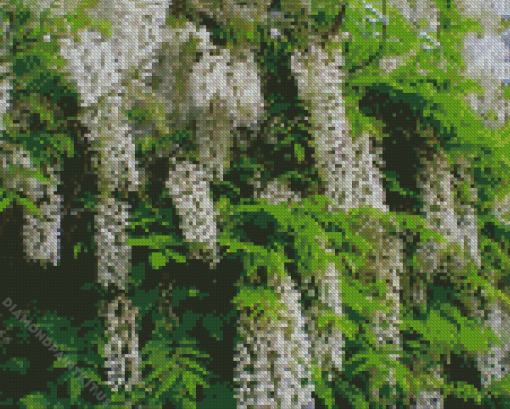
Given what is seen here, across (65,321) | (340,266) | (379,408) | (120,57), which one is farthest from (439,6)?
(65,321)

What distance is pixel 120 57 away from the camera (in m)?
0.80

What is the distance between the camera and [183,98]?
90cm

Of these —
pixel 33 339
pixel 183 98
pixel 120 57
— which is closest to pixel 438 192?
pixel 183 98

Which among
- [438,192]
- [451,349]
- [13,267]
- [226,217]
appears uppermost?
[438,192]

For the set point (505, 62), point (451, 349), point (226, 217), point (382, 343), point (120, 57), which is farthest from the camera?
point (505, 62)

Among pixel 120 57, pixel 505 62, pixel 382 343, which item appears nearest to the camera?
pixel 120 57

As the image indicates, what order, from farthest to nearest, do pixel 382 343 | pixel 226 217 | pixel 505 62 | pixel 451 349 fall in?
pixel 505 62, pixel 451 349, pixel 382 343, pixel 226 217

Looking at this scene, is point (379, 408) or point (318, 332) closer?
point (318, 332)

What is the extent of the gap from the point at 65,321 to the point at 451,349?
909 mm

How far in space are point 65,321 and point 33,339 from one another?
7 centimetres

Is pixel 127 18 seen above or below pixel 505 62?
below

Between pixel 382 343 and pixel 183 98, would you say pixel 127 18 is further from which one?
pixel 382 343

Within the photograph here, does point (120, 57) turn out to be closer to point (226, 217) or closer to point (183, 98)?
point (183, 98)

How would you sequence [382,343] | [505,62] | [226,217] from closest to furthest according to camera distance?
[226,217] → [382,343] → [505,62]
